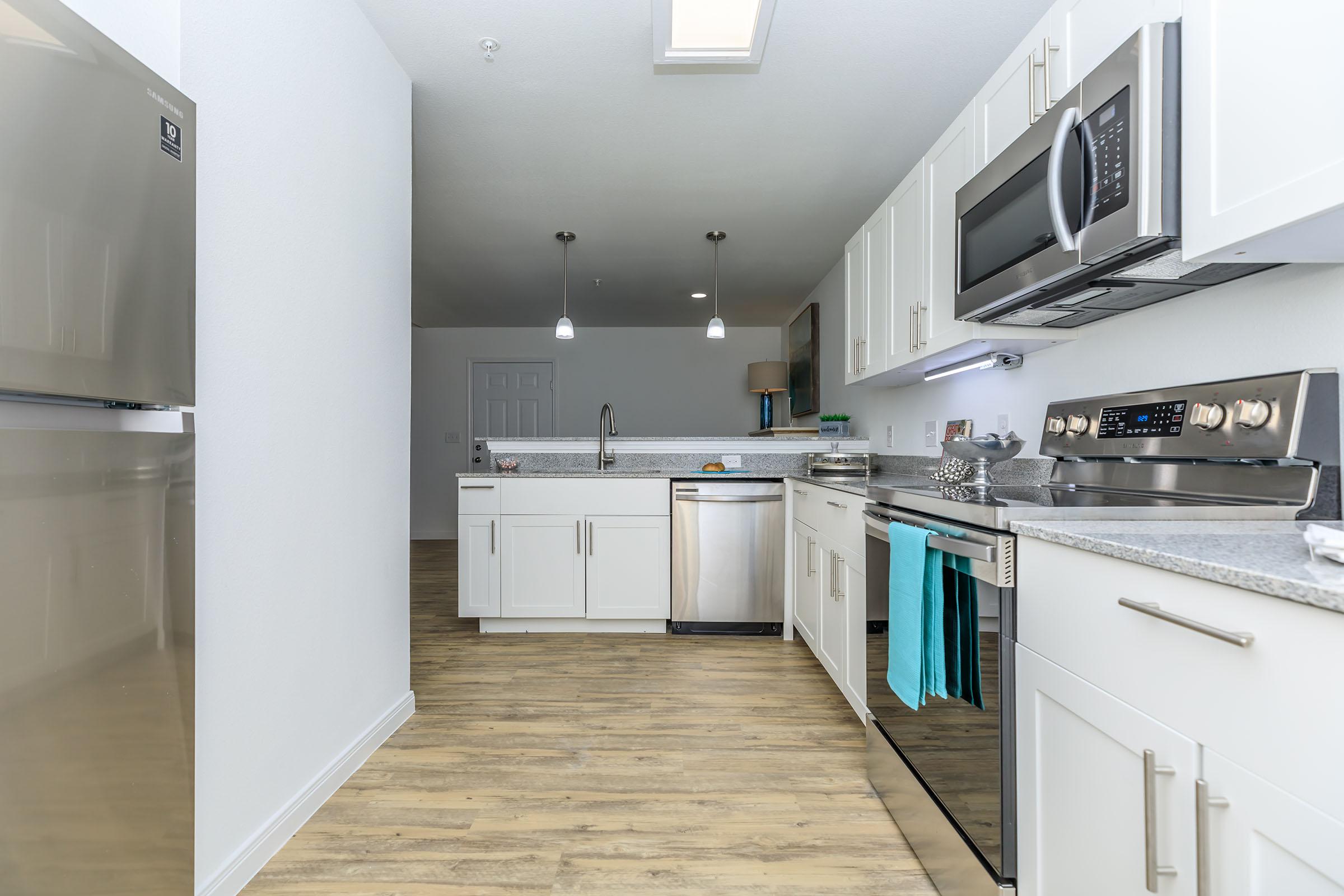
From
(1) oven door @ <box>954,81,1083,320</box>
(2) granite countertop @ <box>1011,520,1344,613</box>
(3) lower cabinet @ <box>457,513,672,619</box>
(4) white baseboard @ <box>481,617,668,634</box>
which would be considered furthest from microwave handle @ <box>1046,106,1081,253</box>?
(4) white baseboard @ <box>481,617,668,634</box>

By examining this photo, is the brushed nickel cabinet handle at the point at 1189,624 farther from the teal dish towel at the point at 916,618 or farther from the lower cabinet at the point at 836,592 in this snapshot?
the lower cabinet at the point at 836,592

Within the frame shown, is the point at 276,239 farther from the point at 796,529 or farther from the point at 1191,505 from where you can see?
the point at 796,529

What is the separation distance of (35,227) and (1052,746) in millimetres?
1775

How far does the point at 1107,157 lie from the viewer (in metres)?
1.33

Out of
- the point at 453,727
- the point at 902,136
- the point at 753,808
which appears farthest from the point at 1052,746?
the point at 902,136

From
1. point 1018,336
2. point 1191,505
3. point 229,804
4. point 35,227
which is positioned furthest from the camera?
point 1018,336

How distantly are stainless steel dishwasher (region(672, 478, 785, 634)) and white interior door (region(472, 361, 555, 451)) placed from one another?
4.06 m

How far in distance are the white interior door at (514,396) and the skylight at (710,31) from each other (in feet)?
17.4

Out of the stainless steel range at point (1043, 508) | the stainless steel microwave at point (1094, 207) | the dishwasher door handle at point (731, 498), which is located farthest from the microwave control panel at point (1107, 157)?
the dishwasher door handle at point (731, 498)

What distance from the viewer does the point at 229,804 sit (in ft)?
4.72

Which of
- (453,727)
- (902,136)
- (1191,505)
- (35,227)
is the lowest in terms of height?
(453,727)

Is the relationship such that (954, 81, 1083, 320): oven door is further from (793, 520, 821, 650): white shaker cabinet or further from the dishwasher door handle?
the dishwasher door handle

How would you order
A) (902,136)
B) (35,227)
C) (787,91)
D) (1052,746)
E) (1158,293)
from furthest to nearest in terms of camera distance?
(902,136)
(787,91)
(1158,293)
(1052,746)
(35,227)

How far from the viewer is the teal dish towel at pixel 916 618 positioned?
4.66 ft
